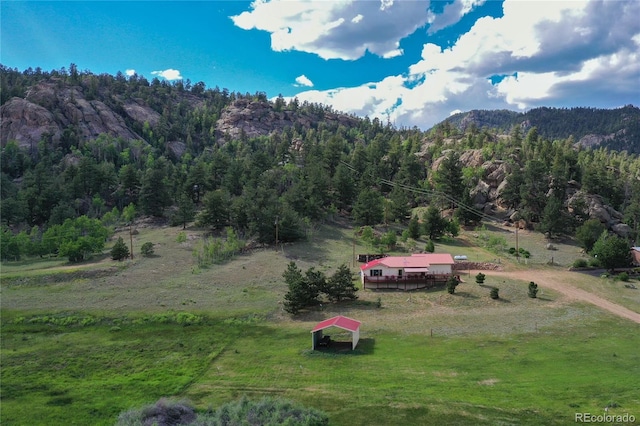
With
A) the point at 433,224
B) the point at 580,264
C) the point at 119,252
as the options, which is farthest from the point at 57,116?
the point at 580,264

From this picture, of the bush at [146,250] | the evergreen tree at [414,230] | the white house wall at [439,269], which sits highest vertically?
the evergreen tree at [414,230]

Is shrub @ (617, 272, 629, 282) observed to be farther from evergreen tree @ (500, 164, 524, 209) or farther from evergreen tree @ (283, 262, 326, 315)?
evergreen tree @ (283, 262, 326, 315)

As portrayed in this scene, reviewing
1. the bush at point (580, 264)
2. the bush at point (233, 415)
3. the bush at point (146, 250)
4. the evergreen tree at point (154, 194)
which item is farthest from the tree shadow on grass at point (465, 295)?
the evergreen tree at point (154, 194)

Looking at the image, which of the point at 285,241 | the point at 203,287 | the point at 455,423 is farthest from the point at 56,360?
the point at 285,241

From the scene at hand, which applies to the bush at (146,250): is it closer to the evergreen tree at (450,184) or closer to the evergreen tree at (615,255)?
the evergreen tree at (450,184)

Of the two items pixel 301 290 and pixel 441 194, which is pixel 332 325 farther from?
pixel 441 194

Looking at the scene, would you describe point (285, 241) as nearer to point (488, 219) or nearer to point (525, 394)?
point (488, 219)
